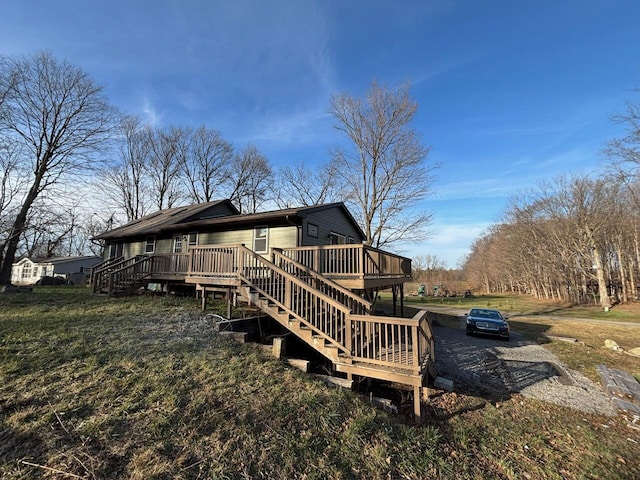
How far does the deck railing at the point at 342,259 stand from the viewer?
845cm

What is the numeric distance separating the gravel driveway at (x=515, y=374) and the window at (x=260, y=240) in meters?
8.06

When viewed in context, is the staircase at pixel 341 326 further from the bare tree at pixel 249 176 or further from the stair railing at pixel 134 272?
the bare tree at pixel 249 176

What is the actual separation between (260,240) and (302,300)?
259 inches

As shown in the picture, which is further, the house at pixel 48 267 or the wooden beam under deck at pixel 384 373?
the house at pixel 48 267

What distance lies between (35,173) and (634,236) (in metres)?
46.9

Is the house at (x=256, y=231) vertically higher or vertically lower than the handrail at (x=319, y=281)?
higher

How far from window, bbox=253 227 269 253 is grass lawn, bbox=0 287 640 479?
6222 millimetres

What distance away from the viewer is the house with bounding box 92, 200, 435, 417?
18.1 ft

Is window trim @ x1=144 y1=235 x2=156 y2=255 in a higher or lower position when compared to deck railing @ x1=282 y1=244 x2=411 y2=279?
higher

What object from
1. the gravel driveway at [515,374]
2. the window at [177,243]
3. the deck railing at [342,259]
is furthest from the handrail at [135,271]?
the gravel driveway at [515,374]

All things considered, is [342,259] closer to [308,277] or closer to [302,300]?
[308,277]

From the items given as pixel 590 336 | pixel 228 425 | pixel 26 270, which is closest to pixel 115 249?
pixel 228 425

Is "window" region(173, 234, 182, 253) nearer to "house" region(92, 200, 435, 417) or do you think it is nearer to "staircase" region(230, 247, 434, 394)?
"house" region(92, 200, 435, 417)

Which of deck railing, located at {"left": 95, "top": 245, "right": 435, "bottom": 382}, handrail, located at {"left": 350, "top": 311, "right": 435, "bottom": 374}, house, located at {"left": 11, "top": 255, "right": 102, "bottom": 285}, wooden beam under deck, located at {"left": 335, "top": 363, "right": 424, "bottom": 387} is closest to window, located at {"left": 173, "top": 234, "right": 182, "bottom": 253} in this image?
deck railing, located at {"left": 95, "top": 245, "right": 435, "bottom": 382}
